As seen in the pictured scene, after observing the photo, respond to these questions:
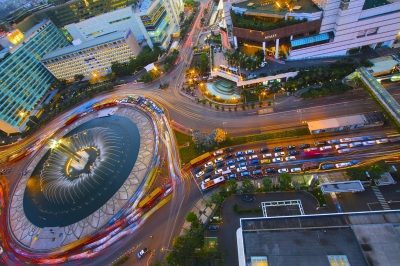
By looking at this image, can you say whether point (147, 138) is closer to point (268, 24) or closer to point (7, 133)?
point (268, 24)

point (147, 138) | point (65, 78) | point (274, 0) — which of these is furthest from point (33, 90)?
point (274, 0)

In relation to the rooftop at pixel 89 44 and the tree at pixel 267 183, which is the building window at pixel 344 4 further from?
the rooftop at pixel 89 44

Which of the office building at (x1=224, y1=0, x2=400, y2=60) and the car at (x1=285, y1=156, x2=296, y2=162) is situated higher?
the office building at (x1=224, y1=0, x2=400, y2=60)

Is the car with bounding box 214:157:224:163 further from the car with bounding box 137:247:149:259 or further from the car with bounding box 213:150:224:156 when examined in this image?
the car with bounding box 137:247:149:259

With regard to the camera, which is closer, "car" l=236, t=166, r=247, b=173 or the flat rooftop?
"car" l=236, t=166, r=247, b=173

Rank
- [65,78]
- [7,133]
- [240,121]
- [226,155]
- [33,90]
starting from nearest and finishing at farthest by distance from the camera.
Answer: [226,155]
[240,121]
[7,133]
[33,90]
[65,78]

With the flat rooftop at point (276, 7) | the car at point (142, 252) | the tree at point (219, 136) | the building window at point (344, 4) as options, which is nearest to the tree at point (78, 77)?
the flat rooftop at point (276, 7)

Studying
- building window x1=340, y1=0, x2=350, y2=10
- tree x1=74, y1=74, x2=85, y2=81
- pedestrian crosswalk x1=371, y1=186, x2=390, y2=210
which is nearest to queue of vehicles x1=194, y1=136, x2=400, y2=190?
pedestrian crosswalk x1=371, y1=186, x2=390, y2=210
